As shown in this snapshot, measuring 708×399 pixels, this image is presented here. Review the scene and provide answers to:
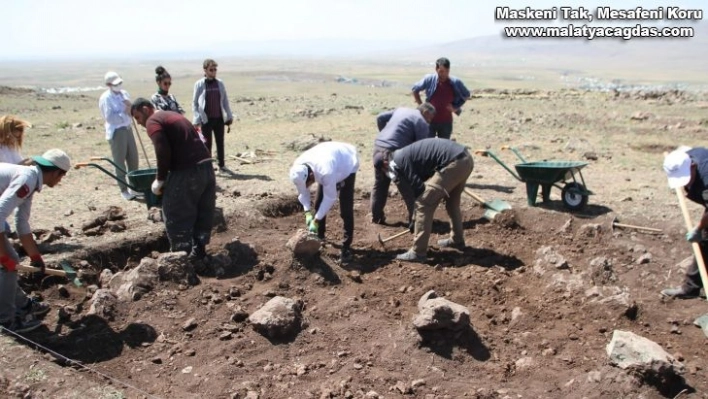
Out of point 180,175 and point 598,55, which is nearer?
point 180,175

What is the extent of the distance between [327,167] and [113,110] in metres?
3.93

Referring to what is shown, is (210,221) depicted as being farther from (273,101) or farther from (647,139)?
(273,101)

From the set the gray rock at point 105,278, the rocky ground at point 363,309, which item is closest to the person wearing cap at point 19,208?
the rocky ground at point 363,309

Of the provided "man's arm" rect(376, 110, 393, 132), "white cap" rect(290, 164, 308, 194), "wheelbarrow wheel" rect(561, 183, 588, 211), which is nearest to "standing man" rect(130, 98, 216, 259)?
"white cap" rect(290, 164, 308, 194)

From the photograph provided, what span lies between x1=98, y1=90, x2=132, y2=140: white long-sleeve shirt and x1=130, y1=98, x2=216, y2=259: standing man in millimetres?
2652

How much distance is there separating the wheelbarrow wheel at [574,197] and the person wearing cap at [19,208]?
18.2 ft

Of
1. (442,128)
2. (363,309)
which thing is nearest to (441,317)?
(363,309)

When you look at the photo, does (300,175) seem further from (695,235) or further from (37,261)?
(695,235)

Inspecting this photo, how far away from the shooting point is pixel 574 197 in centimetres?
750

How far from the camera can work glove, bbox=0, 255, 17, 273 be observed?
14.4ft

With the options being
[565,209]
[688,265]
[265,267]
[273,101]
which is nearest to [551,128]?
[565,209]

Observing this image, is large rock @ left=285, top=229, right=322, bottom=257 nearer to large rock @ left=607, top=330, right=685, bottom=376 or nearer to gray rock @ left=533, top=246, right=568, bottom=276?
gray rock @ left=533, top=246, right=568, bottom=276

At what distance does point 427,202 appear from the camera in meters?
6.08

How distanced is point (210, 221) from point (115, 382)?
2.09 metres
